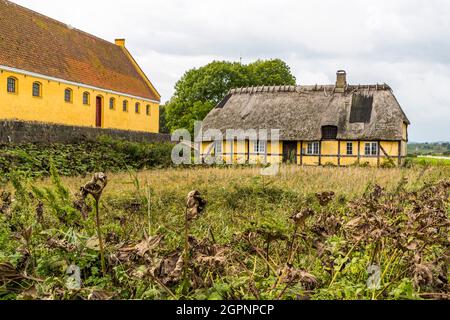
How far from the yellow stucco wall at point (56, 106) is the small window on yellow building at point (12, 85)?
14cm

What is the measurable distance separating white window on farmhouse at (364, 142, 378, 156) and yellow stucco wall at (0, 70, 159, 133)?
1629 cm

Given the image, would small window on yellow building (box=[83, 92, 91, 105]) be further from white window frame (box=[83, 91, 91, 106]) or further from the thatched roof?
the thatched roof

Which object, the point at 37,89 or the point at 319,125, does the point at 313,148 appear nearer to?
the point at 319,125

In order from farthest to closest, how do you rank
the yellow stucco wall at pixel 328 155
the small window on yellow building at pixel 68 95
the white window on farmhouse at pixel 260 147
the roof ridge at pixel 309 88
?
the roof ridge at pixel 309 88
the white window on farmhouse at pixel 260 147
the yellow stucco wall at pixel 328 155
the small window on yellow building at pixel 68 95

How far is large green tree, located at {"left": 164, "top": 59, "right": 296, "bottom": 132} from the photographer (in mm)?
45750

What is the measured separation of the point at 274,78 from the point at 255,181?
3817 cm

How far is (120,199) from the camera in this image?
9227 mm

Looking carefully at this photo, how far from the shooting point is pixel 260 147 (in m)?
30.1

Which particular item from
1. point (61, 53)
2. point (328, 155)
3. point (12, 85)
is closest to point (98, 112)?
point (61, 53)

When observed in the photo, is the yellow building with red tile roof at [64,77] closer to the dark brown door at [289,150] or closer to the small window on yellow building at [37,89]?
the small window on yellow building at [37,89]

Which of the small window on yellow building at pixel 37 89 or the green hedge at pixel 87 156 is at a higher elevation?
the small window on yellow building at pixel 37 89

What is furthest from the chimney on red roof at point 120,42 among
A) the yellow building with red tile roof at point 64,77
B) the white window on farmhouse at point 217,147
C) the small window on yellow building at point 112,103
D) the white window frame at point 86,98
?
the white window on farmhouse at point 217,147

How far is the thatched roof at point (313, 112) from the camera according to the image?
2870cm

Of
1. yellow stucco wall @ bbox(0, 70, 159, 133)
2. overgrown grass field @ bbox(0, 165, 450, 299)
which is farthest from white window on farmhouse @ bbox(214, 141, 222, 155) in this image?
→ overgrown grass field @ bbox(0, 165, 450, 299)
